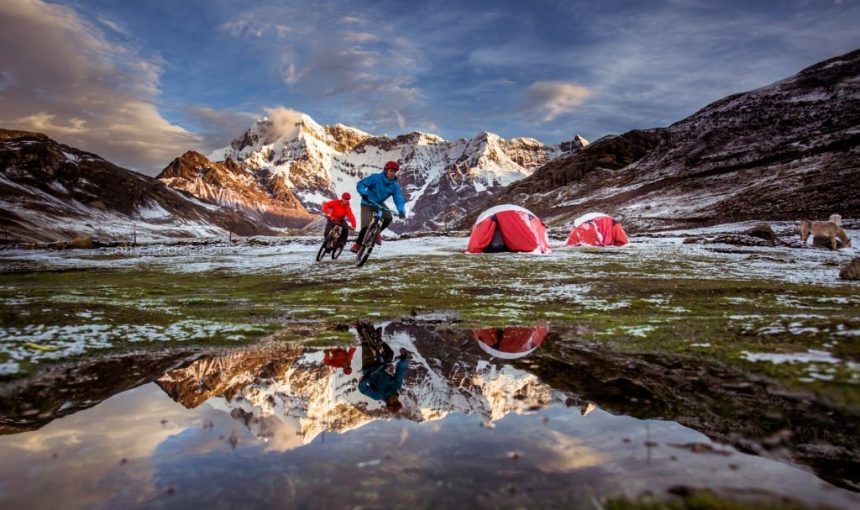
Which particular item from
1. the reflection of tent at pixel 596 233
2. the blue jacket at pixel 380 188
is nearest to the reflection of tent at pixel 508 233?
the reflection of tent at pixel 596 233

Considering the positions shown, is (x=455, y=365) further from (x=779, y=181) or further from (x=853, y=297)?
(x=779, y=181)

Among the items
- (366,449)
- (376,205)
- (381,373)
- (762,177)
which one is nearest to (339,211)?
(376,205)

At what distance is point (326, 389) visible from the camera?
641cm

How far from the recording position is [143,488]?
361cm

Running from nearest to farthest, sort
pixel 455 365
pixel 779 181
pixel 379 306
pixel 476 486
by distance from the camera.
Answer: pixel 476 486 → pixel 455 365 → pixel 379 306 → pixel 779 181

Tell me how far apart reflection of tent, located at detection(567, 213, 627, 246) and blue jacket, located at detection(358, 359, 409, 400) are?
172 ft

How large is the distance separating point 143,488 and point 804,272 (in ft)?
99.9

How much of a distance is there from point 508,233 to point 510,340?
116 feet

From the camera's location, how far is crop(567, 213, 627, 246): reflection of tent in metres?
56.8

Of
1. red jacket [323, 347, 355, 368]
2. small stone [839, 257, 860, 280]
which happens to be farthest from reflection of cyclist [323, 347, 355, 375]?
small stone [839, 257, 860, 280]

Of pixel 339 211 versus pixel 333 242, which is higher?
pixel 339 211

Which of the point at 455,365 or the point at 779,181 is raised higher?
the point at 779,181

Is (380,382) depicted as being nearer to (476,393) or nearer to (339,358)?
(476,393)

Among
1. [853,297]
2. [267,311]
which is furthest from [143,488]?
[853,297]
